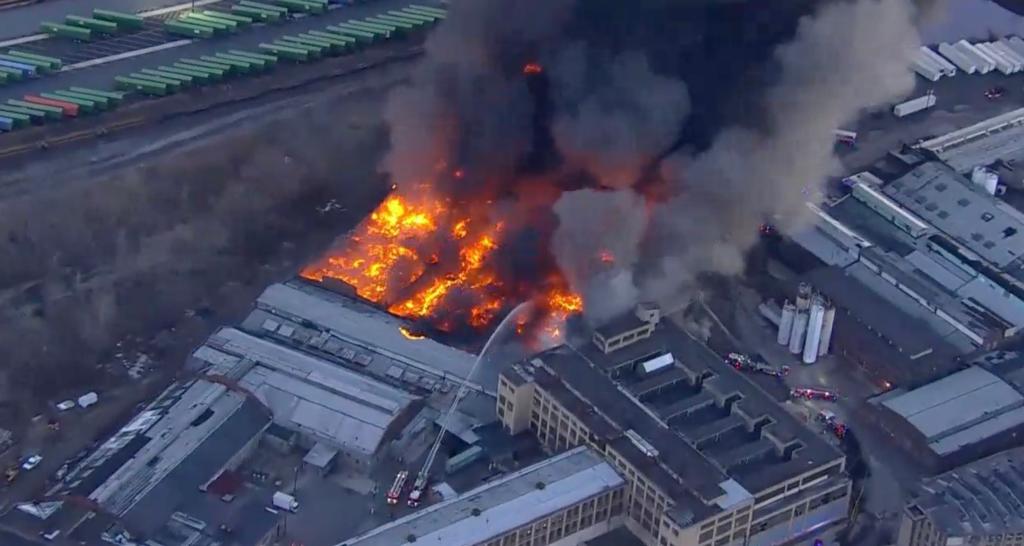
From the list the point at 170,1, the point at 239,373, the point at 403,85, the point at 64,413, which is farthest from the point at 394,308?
the point at 170,1

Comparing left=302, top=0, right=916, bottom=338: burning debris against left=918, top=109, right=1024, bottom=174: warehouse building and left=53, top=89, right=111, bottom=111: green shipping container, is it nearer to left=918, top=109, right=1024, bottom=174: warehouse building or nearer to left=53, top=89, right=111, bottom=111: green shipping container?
left=918, top=109, right=1024, bottom=174: warehouse building

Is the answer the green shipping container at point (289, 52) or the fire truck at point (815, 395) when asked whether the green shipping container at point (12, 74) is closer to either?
the green shipping container at point (289, 52)

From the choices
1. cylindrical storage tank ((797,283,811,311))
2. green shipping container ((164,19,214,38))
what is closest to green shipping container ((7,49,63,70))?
green shipping container ((164,19,214,38))

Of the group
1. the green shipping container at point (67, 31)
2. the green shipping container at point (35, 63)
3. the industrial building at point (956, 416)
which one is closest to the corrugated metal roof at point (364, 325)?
the industrial building at point (956, 416)

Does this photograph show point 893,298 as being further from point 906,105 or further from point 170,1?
point 170,1

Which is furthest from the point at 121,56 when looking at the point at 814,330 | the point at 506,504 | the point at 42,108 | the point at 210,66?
the point at 506,504
